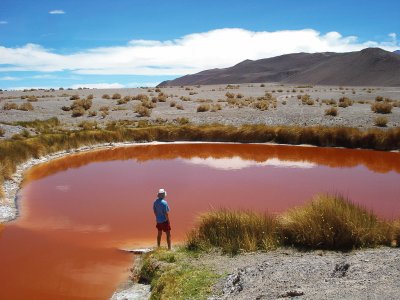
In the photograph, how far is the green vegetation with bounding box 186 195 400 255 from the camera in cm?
841

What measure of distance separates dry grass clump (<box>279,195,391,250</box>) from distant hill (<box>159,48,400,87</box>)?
83741 mm

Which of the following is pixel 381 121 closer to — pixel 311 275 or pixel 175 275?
pixel 311 275

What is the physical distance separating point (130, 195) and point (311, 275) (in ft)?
29.1

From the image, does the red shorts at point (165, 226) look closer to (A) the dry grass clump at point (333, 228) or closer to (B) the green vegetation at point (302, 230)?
(B) the green vegetation at point (302, 230)

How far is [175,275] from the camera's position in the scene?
7.65 meters

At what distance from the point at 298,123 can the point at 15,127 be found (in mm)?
17062

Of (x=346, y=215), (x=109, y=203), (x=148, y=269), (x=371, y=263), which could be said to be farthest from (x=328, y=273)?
(x=109, y=203)

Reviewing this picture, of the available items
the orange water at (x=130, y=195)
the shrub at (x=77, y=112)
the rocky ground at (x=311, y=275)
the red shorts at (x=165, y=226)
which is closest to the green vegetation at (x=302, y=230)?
the rocky ground at (x=311, y=275)

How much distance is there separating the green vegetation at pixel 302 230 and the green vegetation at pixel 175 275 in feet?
2.24

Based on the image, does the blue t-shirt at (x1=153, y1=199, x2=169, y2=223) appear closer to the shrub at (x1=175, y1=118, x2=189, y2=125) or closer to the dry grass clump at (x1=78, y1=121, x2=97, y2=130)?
the dry grass clump at (x1=78, y1=121, x2=97, y2=130)

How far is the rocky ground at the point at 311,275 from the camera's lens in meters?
5.61

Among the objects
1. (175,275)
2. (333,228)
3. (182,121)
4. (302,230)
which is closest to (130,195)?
(175,275)

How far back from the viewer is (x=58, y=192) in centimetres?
1520

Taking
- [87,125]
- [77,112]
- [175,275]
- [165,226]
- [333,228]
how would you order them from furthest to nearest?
[77,112] → [87,125] → [165,226] → [333,228] → [175,275]
